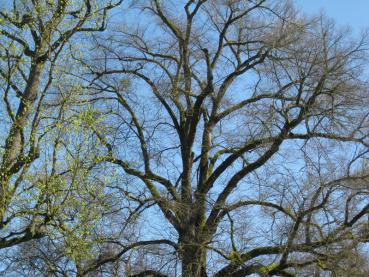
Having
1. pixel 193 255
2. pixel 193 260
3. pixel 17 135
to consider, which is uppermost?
pixel 193 255

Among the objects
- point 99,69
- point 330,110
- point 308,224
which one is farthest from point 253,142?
point 99,69

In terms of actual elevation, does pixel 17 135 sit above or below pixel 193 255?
below

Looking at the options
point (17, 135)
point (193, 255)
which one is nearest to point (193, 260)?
point (193, 255)

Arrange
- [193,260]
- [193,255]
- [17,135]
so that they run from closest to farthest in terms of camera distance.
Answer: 1. [17,135]
2. [193,260]
3. [193,255]

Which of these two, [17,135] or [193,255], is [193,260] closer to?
[193,255]

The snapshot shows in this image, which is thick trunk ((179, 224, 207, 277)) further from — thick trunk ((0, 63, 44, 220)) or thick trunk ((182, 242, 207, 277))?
thick trunk ((0, 63, 44, 220))

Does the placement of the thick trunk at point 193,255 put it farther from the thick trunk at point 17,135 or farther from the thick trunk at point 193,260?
the thick trunk at point 17,135

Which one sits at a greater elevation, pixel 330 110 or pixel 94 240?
pixel 330 110

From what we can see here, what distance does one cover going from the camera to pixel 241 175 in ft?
52.3

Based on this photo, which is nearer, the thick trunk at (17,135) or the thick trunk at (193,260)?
the thick trunk at (17,135)

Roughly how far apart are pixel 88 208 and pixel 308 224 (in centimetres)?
465

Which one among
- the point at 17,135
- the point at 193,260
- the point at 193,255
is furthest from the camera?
the point at 193,255

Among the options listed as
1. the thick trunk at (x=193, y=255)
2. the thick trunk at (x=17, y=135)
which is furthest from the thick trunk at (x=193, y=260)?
the thick trunk at (x=17, y=135)

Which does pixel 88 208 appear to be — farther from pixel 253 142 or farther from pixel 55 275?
pixel 253 142
